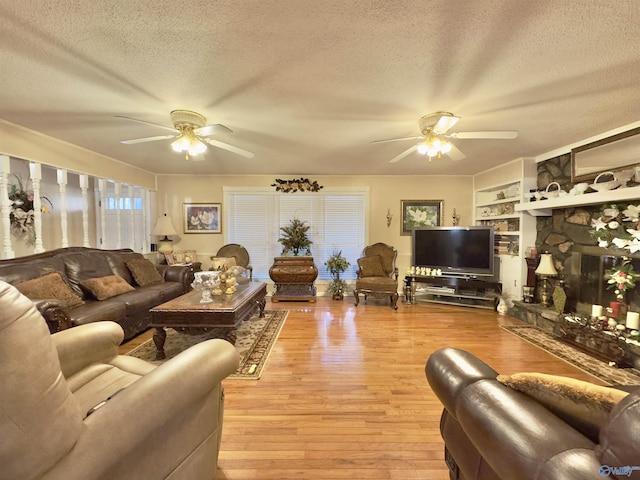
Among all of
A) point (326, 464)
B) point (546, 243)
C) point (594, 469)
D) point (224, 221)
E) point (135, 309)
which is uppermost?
point (224, 221)

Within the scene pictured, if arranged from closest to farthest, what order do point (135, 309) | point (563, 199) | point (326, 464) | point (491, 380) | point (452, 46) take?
point (491, 380)
point (326, 464)
point (452, 46)
point (135, 309)
point (563, 199)

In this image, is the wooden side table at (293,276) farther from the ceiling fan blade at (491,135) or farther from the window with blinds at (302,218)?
the ceiling fan blade at (491,135)

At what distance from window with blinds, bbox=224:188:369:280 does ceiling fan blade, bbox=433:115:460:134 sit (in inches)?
119

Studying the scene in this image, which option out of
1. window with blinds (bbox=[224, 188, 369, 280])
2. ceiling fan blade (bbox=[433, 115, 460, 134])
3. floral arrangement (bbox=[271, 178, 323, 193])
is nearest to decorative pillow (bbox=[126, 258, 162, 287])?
window with blinds (bbox=[224, 188, 369, 280])

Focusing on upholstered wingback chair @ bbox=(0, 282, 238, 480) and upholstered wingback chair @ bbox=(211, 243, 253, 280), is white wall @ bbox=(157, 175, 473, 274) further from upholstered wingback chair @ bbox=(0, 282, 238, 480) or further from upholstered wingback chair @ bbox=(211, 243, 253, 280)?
upholstered wingback chair @ bbox=(0, 282, 238, 480)

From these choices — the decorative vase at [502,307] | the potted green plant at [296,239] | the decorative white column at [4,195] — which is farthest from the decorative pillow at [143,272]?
the decorative vase at [502,307]

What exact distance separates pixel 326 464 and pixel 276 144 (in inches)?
128

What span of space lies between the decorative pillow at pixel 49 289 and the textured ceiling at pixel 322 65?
161 centimetres

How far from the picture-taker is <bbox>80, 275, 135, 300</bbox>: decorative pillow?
3.17 metres

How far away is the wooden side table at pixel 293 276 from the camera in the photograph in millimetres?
4969

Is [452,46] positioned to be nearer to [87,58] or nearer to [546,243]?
[87,58]

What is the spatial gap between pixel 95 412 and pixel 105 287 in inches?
117

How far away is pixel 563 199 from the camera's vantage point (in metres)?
3.36

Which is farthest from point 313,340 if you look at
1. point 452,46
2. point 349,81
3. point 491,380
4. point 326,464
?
point 452,46
